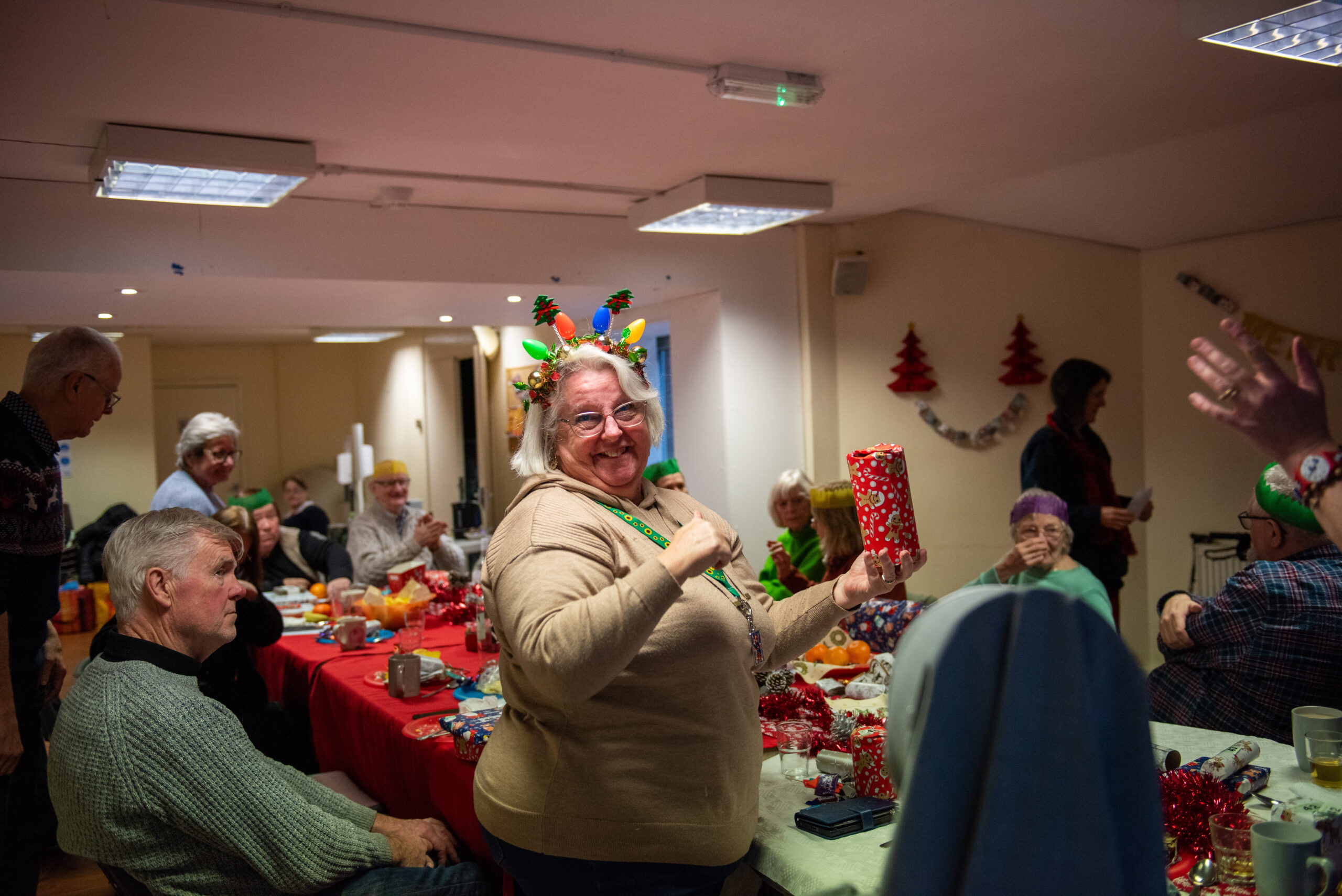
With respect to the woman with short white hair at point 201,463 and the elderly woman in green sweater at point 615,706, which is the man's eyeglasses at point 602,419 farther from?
the woman with short white hair at point 201,463

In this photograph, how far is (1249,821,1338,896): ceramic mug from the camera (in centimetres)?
132

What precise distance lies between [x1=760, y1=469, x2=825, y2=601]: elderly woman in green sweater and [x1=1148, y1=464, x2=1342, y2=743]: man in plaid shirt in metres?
1.70

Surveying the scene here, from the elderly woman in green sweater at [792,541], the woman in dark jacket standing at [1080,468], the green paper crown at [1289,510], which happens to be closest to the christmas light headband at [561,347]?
the green paper crown at [1289,510]

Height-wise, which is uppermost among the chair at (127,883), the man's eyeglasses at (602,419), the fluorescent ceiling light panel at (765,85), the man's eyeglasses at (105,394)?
the fluorescent ceiling light panel at (765,85)

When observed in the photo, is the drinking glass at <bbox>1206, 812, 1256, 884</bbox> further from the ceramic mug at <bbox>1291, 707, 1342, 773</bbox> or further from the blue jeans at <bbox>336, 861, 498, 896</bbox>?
the blue jeans at <bbox>336, 861, 498, 896</bbox>

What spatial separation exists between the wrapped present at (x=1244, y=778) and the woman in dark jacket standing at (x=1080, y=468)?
247cm

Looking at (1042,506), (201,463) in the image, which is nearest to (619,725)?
(1042,506)

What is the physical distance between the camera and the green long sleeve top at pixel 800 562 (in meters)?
4.03

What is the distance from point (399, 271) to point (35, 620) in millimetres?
2849

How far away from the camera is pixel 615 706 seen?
1.56 m

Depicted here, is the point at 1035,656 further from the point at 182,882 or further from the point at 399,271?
the point at 399,271

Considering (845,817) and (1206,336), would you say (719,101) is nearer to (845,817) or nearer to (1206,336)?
(845,817)

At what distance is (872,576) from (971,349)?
4.35 m

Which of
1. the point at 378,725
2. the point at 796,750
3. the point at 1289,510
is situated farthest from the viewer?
the point at 378,725
